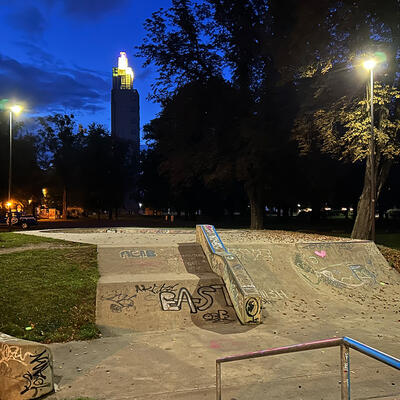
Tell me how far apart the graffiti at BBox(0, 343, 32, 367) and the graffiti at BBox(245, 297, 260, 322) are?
4.80 metres

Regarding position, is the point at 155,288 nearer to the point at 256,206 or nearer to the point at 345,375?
the point at 345,375

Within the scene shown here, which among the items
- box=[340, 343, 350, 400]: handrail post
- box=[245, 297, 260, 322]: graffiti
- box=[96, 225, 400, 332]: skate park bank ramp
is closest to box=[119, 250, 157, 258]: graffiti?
box=[96, 225, 400, 332]: skate park bank ramp

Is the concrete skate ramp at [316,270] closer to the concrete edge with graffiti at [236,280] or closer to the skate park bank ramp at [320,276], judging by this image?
the skate park bank ramp at [320,276]

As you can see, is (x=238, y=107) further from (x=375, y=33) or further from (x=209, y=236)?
(x=209, y=236)

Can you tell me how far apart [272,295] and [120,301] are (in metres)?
3.79

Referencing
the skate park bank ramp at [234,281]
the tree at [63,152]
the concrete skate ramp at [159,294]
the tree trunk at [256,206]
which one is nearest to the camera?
the concrete skate ramp at [159,294]

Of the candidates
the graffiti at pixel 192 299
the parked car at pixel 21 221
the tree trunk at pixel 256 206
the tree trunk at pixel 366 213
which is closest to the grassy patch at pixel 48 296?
the graffiti at pixel 192 299

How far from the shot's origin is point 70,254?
11758 millimetres

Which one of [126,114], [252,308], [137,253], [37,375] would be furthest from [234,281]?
[126,114]

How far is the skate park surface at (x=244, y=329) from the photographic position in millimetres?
5090

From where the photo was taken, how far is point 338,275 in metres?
11.5

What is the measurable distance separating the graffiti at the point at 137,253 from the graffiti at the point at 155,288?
2413 millimetres

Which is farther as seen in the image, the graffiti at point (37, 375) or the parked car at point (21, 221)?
the parked car at point (21, 221)

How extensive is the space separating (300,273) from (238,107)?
14.6 metres
